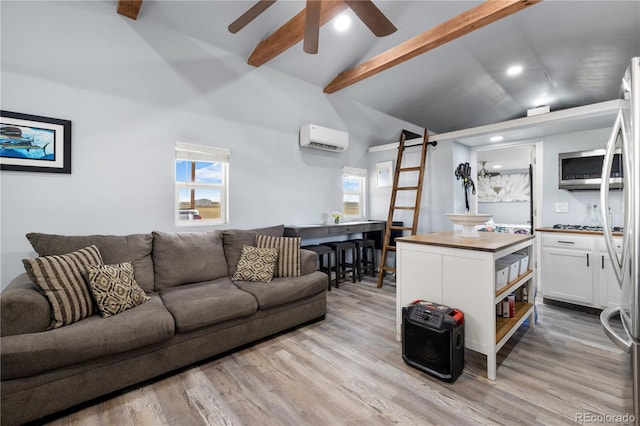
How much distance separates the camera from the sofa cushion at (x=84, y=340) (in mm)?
1463

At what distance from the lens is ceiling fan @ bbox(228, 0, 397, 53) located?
1809 mm

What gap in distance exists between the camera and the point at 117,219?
2.73 metres

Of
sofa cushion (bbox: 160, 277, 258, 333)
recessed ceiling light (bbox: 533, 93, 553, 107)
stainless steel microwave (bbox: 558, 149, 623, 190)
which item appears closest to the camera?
sofa cushion (bbox: 160, 277, 258, 333)

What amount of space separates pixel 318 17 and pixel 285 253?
6.89 feet

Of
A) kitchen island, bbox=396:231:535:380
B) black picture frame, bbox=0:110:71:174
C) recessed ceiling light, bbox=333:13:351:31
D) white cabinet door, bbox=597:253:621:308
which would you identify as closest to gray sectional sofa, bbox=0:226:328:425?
black picture frame, bbox=0:110:71:174

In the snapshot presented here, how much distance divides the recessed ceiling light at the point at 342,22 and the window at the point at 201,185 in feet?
6.50

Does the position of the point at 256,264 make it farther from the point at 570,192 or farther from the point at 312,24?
the point at 570,192

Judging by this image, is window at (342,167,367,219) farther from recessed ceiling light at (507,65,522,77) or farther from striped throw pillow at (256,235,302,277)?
recessed ceiling light at (507,65,522,77)

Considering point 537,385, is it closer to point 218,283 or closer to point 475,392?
point 475,392

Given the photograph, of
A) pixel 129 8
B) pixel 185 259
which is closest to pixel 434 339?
pixel 185 259

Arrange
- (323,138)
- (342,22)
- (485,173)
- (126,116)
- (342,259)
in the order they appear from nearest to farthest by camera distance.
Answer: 1. (126,116)
2. (342,22)
3. (323,138)
4. (342,259)
5. (485,173)

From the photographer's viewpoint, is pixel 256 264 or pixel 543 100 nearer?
pixel 256 264

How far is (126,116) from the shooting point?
2762mm

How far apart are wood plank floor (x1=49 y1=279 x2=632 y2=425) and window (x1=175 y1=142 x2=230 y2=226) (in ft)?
5.62
